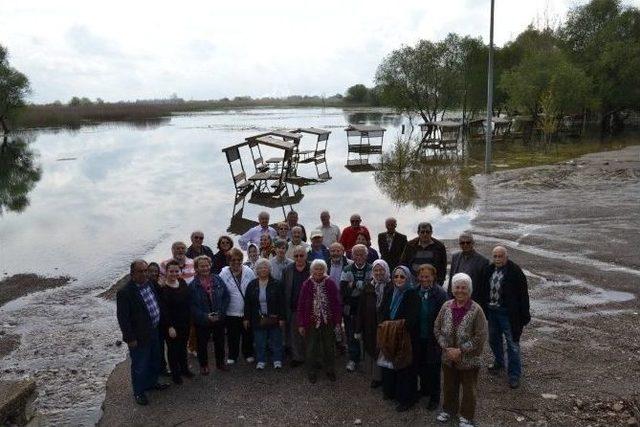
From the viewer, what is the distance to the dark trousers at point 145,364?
5.87 metres

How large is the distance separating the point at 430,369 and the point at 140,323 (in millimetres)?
3212

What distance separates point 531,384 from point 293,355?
2900mm

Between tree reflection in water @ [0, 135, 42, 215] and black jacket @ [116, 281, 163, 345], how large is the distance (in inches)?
658

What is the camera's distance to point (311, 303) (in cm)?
610

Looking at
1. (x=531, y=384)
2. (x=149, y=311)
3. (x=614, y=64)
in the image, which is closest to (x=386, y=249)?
(x=531, y=384)

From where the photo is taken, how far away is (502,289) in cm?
582

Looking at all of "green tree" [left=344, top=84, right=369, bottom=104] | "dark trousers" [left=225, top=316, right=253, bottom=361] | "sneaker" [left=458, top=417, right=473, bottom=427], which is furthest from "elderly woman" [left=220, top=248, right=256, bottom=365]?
"green tree" [left=344, top=84, right=369, bottom=104]

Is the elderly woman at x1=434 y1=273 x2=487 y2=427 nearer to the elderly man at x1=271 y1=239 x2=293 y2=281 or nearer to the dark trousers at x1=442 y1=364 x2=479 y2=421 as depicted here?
the dark trousers at x1=442 y1=364 x2=479 y2=421

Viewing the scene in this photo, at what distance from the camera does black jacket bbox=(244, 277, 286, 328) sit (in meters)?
6.38

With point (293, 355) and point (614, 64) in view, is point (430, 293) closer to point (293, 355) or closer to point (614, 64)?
point (293, 355)

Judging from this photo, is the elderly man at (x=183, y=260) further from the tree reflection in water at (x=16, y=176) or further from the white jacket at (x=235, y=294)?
the tree reflection in water at (x=16, y=176)

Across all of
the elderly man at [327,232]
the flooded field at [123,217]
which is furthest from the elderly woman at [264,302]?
the elderly man at [327,232]

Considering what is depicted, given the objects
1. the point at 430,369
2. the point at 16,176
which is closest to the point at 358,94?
the point at 16,176

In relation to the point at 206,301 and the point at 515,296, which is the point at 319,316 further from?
the point at 515,296
